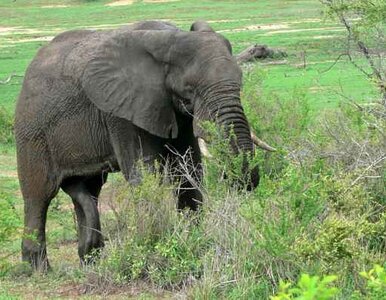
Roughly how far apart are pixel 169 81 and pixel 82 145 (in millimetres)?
1026

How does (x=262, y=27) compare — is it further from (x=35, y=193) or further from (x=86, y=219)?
(x=86, y=219)

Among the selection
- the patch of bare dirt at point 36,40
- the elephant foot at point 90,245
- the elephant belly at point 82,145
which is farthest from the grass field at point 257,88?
the elephant belly at point 82,145

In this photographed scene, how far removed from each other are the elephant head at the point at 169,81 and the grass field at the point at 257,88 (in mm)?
695

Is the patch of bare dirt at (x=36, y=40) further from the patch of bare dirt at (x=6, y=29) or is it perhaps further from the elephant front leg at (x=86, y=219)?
the elephant front leg at (x=86, y=219)

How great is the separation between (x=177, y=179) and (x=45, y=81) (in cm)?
164

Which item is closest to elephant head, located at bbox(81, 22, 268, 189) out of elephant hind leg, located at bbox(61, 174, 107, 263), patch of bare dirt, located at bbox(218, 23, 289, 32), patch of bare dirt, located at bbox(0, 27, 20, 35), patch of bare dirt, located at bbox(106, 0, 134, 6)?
elephant hind leg, located at bbox(61, 174, 107, 263)

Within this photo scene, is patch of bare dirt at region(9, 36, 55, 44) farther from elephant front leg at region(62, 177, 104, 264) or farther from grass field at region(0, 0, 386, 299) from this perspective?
elephant front leg at region(62, 177, 104, 264)

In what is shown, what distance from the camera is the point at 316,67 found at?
27484 mm

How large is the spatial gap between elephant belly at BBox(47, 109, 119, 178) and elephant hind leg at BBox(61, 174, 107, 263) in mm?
163

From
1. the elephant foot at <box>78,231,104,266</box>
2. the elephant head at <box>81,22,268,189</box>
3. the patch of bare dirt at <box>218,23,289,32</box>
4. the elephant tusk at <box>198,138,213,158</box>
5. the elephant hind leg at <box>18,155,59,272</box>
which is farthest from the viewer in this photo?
the patch of bare dirt at <box>218,23,289,32</box>

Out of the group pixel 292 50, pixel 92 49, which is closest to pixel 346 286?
pixel 92 49

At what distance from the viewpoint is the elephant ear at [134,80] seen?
8.53 m

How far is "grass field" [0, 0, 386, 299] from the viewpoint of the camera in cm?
704

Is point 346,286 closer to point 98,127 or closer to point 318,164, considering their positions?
point 318,164
